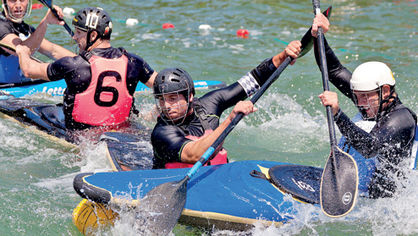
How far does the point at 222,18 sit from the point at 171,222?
9064 mm

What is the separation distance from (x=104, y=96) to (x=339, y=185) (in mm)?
2774

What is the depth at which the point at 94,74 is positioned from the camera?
5707mm

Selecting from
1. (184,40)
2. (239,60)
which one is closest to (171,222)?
(239,60)

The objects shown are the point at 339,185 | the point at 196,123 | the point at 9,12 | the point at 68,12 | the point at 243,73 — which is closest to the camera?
the point at 339,185

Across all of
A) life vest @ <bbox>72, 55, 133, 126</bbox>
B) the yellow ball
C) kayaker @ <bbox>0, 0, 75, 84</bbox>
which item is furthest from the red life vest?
kayaker @ <bbox>0, 0, 75, 84</bbox>

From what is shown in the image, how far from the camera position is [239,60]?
405 inches

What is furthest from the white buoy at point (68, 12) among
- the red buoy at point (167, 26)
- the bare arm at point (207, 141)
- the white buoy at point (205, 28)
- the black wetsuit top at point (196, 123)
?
the bare arm at point (207, 141)

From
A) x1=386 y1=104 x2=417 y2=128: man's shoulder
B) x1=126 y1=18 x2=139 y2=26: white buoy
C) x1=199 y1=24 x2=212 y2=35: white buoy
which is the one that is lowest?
x1=199 y1=24 x2=212 y2=35: white buoy

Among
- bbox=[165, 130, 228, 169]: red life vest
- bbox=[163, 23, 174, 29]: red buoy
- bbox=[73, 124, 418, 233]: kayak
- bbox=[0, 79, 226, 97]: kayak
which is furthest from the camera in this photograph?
bbox=[163, 23, 174, 29]: red buoy

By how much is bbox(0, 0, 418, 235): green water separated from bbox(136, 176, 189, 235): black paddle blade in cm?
19

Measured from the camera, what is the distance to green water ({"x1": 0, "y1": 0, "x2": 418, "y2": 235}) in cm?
447

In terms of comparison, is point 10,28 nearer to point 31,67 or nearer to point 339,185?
point 31,67

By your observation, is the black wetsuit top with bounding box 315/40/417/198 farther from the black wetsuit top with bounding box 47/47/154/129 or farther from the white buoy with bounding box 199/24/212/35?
the white buoy with bounding box 199/24/212/35

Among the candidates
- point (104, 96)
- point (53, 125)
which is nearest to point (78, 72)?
point (104, 96)
